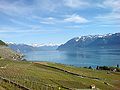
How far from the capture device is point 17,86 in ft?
219

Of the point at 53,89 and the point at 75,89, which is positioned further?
the point at 75,89

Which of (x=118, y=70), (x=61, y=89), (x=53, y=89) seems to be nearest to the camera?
(x=53, y=89)

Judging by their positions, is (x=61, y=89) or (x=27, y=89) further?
(x=61, y=89)

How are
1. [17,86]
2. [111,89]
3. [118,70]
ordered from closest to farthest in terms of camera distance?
1. [17,86]
2. [111,89]
3. [118,70]

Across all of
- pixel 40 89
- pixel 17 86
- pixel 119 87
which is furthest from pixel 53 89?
pixel 119 87

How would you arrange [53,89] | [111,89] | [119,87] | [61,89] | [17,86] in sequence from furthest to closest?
[119,87]
[111,89]
[61,89]
[53,89]
[17,86]

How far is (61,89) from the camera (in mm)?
76562

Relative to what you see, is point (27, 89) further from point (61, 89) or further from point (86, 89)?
point (86, 89)

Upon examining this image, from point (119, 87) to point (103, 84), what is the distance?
230 inches

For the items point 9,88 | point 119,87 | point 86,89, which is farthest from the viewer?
point 119,87

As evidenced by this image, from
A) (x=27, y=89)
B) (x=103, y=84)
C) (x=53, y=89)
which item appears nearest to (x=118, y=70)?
(x=103, y=84)

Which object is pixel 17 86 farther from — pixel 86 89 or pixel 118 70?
pixel 118 70

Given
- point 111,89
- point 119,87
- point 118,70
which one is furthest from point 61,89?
point 118,70

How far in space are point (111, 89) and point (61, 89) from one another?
921 inches
